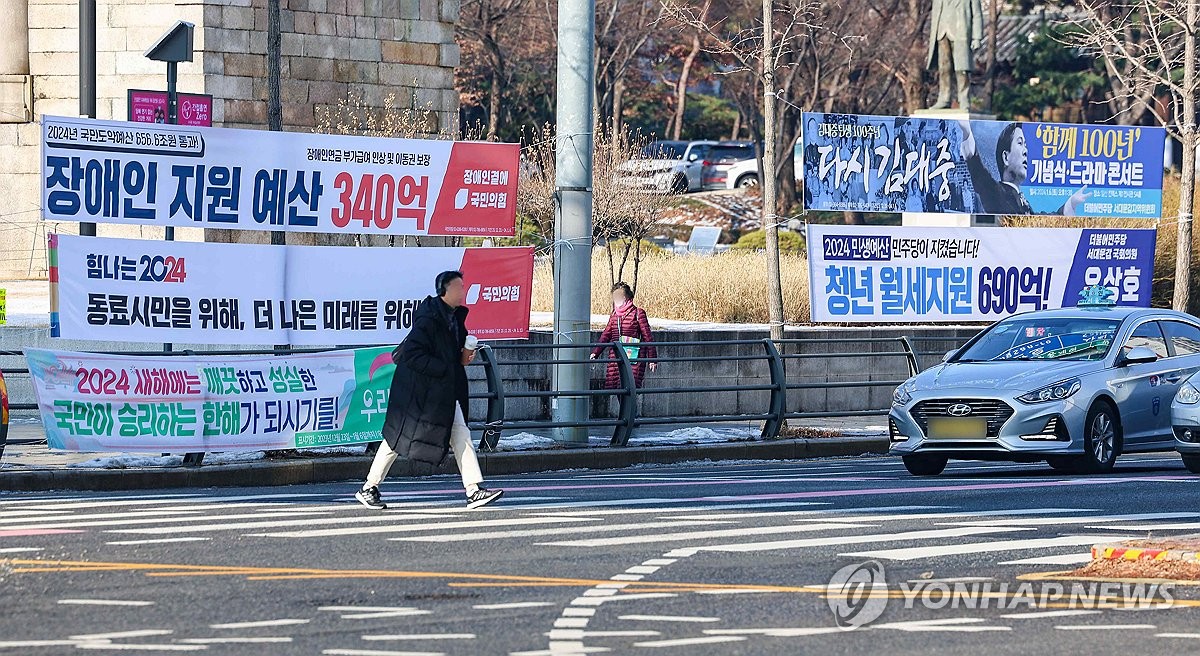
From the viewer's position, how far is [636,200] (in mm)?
32969

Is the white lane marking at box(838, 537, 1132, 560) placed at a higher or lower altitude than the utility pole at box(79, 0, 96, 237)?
lower

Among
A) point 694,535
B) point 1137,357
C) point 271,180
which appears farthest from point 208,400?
point 1137,357

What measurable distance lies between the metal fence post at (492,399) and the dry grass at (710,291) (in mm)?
9978

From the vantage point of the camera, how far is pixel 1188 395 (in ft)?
55.5

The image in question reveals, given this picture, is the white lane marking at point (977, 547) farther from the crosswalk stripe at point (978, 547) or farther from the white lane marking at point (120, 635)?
the white lane marking at point (120, 635)

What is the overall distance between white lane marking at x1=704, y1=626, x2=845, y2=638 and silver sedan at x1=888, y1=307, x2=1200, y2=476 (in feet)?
26.4

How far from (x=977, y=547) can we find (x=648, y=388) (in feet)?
31.9

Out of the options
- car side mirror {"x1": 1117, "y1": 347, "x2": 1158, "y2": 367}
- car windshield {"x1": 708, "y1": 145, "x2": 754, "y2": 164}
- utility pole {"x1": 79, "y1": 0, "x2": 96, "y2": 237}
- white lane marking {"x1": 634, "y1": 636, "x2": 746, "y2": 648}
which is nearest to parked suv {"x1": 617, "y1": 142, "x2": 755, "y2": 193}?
car windshield {"x1": 708, "y1": 145, "x2": 754, "y2": 164}

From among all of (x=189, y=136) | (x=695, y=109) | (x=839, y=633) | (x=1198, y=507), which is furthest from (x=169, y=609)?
(x=695, y=109)

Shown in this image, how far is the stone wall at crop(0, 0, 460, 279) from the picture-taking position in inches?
1137

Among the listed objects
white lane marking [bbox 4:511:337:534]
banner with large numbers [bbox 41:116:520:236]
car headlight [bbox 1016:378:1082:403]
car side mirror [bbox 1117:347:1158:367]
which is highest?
banner with large numbers [bbox 41:116:520:236]

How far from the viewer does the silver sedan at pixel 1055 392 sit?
16031 mm

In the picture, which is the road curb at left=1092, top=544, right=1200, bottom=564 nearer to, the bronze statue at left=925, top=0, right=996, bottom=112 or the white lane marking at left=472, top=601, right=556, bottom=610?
the white lane marking at left=472, top=601, right=556, bottom=610

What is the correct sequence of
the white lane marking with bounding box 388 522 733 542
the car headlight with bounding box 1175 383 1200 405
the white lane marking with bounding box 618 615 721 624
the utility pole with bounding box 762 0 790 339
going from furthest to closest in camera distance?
the utility pole with bounding box 762 0 790 339, the car headlight with bounding box 1175 383 1200 405, the white lane marking with bounding box 388 522 733 542, the white lane marking with bounding box 618 615 721 624
